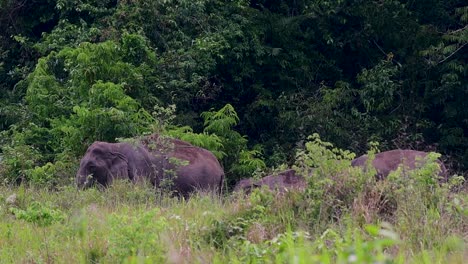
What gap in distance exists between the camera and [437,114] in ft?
67.9

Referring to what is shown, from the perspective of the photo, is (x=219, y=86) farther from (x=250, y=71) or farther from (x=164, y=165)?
(x=164, y=165)

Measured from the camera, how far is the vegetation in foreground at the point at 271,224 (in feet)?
21.3

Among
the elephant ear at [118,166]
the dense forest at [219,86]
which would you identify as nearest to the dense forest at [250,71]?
the dense forest at [219,86]

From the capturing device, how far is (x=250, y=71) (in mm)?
20578

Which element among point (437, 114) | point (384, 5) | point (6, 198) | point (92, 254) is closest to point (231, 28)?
point (384, 5)

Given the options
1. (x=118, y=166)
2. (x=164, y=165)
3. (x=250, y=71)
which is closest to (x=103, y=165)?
(x=118, y=166)

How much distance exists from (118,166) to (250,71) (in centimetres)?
779

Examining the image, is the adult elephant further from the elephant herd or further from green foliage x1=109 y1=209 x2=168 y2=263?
green foliage x1=109 y1=209 x2=168 y2=263

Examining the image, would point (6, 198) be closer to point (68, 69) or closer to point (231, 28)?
point (68, 69)

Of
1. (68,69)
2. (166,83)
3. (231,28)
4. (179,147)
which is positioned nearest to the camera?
(179,147)

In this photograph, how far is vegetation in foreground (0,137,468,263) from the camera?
648 cm

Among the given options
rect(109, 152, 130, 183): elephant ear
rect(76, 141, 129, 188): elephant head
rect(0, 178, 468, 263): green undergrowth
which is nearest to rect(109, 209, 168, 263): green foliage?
rect(0, 178, 468, 263): green undergrowth

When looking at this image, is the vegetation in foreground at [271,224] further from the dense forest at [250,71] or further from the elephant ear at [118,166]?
the dense forest at [250,71]

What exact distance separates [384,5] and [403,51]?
3.73 feet
